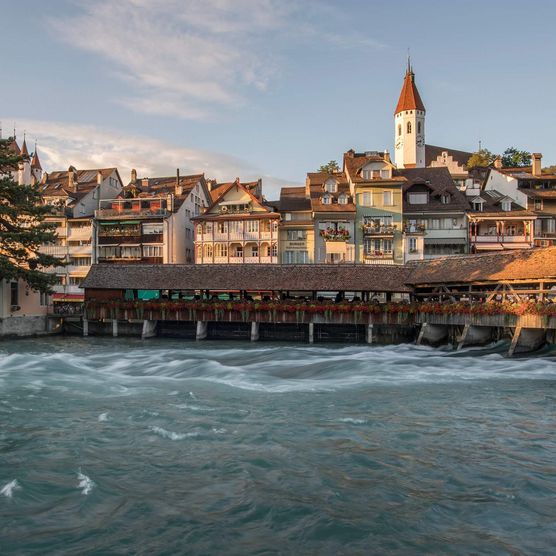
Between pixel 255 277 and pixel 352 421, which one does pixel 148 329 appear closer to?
pixel 255 277

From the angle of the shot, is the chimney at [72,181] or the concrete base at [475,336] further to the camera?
the chimney at [72,181]

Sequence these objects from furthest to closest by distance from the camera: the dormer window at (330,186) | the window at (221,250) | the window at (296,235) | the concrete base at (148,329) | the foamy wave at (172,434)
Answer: the dormer window at (330,186)
the window at (221,250)
the window at (296,235)
the concrete base at (148,329)
the foamy wave at (172,434)

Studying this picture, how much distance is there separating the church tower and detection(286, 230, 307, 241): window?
32.1 meters

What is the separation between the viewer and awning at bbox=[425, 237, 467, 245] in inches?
1882

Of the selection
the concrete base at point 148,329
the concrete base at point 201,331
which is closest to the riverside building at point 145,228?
the concrete base at point 148,329

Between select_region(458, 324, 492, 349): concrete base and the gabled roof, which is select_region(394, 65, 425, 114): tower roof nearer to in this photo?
the gabled roof

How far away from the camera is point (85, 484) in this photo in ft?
30.5

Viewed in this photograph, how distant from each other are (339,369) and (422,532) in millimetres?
14528

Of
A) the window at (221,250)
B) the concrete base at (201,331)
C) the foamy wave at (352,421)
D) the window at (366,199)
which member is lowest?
the foamy wave at (352,421)

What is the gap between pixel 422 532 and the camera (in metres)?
7.65

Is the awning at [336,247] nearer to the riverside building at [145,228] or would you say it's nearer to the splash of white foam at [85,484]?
the riverside building at [145,228]

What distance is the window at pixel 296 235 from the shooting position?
4908 centimetres

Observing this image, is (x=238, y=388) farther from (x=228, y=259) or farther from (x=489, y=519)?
(x=228, y=259)

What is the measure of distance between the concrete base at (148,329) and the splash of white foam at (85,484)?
1033 inches
